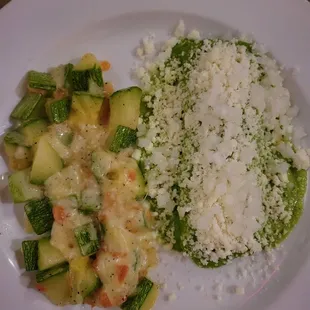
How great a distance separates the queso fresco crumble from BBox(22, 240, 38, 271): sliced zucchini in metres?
0.58

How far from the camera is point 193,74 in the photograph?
201 cm

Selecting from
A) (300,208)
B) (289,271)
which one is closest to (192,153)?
(300,208)

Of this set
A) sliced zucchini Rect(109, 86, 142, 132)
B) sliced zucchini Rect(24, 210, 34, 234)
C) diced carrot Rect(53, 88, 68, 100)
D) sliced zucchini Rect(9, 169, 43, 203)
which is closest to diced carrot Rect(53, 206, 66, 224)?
sliced zucchini Rect(9, 169, 43, 203)

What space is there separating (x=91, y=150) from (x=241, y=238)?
2.63ft

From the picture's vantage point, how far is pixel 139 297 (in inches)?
75.1

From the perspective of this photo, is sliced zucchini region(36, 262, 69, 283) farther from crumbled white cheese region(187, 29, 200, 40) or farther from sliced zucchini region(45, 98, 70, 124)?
crumbled white cheese region(187, 29, 200, 40)

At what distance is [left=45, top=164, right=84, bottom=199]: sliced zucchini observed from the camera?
187 cm

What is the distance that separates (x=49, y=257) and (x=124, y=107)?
0.76 meters

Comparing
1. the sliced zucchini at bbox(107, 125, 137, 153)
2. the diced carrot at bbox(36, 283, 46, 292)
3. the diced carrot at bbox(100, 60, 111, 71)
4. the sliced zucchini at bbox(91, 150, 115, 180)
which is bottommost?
the diced carrot at bbox(36, 283, 46, 292)

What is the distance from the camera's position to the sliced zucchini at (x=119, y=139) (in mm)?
1926

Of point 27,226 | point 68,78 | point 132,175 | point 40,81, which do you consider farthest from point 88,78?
point 27,226

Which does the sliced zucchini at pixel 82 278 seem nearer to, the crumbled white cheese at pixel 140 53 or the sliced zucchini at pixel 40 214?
the sliced zucchini at pixel 40 214

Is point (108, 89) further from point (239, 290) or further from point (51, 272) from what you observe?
point (239, 290)

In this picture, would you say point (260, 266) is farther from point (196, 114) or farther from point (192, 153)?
point (196, 114)
